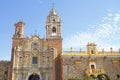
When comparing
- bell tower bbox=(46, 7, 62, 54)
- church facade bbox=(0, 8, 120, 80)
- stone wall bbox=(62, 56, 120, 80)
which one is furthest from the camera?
bell tower bbox=(46, 7, 62, 54)

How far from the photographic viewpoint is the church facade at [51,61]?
163ft

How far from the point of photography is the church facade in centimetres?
4972

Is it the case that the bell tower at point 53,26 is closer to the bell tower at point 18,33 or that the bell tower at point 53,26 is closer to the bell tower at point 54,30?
the bell tower at point 54,30

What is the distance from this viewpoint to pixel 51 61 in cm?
5184

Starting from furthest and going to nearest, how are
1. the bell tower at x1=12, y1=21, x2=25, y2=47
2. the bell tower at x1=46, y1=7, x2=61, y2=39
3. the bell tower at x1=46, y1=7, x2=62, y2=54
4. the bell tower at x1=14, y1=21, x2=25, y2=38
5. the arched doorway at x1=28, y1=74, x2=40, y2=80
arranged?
the bell tower at x1=46, y1=7, x2=61, y2=39 → the bell tower at x1=14, y1=21, x2=25, y2=38 → the bell tower at x1=12, y1=21, x2=25, y2=47 → the bell tower at x1=46, y1=7, x2=62, y2=54 → the arched doorway at x1=28, y1=74, x2=40, y2=80

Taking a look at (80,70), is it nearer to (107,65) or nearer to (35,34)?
(107,65)

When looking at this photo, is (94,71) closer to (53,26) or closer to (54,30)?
(54,30)

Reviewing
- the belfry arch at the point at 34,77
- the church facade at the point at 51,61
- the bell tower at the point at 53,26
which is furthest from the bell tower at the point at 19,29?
the belfry arch at the point at 34,77

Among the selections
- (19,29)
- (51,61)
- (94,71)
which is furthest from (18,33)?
(94,71)

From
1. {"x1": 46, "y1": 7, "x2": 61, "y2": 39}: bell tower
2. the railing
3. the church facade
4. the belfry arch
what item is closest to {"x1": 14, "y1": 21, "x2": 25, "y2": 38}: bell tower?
the church facade

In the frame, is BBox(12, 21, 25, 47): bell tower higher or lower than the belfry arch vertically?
higher

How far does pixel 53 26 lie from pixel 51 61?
28.1ft

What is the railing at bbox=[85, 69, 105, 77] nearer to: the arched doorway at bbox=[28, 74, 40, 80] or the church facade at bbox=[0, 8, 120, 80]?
the church facade at bbox=[0, 8, 120, 80]

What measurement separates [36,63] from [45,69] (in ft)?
7.60
